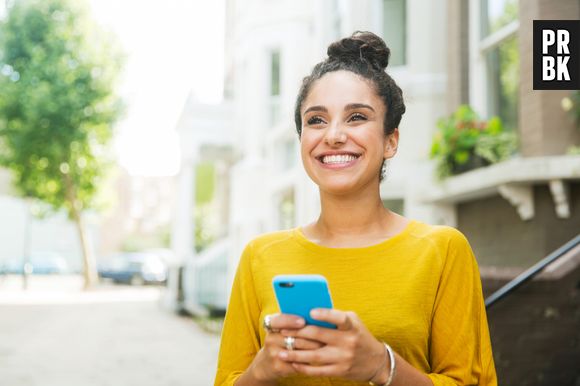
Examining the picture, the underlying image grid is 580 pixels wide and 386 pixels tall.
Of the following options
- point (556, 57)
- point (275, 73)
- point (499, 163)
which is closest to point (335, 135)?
point (556, 57)

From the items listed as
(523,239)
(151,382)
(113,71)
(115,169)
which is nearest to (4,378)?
(151,382)

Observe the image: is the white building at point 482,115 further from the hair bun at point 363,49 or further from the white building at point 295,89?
the hair bun at point 363,49

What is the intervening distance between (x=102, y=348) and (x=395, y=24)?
24.7 ft

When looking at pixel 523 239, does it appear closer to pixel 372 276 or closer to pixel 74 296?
pixel 372 276

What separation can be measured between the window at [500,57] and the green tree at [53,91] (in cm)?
2119

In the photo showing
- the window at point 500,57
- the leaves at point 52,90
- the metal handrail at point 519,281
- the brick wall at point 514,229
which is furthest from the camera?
the leaves at point 52,90

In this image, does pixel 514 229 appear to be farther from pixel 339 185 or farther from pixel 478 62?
pixel 339 185

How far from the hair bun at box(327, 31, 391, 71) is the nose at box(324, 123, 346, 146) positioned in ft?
0.68

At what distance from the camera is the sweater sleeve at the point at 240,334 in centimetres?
186

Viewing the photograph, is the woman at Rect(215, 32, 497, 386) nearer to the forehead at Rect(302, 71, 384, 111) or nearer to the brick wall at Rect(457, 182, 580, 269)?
the forehead at Rect(302, 71, 384, 111)

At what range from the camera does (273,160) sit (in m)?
15.1

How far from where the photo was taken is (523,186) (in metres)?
6.45

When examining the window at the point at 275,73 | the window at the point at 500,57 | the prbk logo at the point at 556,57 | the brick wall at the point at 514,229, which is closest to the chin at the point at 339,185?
the prbk logo at the point at 556,57

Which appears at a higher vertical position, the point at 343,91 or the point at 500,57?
the point at 500,57
